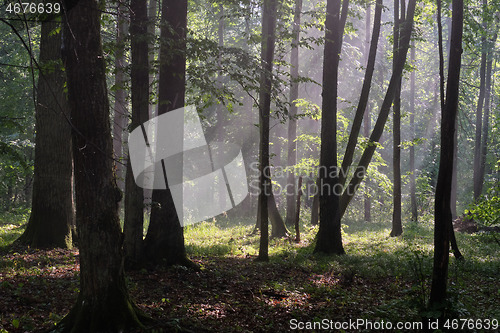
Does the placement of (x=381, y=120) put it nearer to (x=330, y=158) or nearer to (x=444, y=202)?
(x=330, y=158)

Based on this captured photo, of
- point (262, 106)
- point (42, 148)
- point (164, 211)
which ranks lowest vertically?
point (164, 211)

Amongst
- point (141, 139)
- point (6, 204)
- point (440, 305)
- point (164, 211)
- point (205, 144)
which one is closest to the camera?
point (440, 305)

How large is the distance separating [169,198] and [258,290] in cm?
266

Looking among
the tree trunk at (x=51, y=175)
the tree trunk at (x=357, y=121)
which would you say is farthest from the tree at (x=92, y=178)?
the tree trunk at (x=357, y=121)

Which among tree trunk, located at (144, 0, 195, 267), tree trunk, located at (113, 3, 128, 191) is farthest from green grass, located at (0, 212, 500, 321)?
tree trunk, located at (113, 3, 128, 191)

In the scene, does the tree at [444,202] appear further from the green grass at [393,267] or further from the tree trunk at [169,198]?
the tree trunk at [169,198]

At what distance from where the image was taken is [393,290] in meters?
8.31

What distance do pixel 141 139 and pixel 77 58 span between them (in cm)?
364

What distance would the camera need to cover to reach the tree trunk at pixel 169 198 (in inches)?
345

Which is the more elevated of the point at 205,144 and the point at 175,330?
the point at 205,144

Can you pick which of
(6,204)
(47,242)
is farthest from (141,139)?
(6,204)

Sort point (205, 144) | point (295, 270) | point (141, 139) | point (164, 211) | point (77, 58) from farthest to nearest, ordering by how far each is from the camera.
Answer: point (205, 144), point (295, 270), point (164, 211), point (141, 139), point (77, 58)

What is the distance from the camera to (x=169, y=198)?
8.90 meters

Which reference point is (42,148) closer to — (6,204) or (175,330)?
(175,330)
